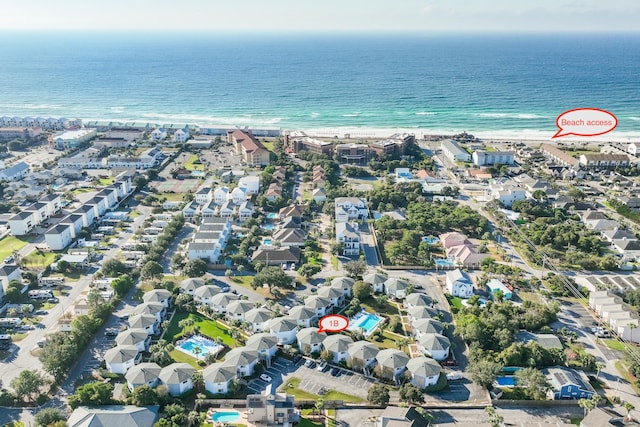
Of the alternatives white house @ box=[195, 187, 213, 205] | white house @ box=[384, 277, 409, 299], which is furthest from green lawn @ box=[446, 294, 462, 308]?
white house @ box=[195, 187, 213, 205]

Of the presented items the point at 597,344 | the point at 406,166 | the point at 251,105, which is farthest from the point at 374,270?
the point at 251,105

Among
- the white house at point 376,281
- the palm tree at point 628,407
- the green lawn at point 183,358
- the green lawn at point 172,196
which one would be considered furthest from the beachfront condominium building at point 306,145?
the palm tree at point 628,407

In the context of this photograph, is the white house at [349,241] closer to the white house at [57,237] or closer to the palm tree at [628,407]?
the palm tree at [628,407]

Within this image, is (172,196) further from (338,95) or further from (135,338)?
(338,95)

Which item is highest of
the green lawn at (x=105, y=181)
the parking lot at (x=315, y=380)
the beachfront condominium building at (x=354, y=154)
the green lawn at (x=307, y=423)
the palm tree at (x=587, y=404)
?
the beachfront condominium building at (x=354, y=154)

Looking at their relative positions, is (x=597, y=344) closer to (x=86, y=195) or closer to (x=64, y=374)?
(x=64, y=374)
